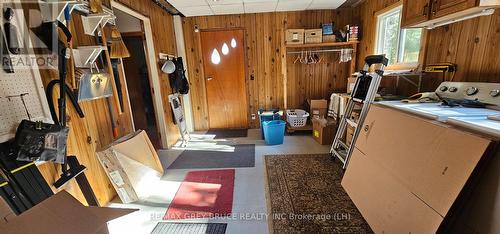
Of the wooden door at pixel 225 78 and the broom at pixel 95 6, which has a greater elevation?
the broom at pixel 95 6

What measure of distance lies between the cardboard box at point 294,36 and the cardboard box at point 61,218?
354 centimetres

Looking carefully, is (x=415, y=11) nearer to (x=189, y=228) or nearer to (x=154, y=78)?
(x=189, y=228)

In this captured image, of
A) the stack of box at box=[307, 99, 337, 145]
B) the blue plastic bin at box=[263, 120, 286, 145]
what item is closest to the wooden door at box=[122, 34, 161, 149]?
the blue plastic bin at box=[263, 120, 286, 145]

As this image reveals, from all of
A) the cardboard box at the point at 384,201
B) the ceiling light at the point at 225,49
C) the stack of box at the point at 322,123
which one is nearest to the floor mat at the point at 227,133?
the stack of box at the point at 322,123

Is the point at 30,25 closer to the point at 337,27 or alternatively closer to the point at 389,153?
the point at 389,153

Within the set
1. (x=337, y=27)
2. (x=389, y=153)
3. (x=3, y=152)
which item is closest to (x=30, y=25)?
(x=3, y=152)

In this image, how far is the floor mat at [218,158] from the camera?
280 cm

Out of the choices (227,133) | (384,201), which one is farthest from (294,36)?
(384,201)

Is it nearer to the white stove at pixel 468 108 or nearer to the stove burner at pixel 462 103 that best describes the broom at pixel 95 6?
the white stove at pixel 468 108

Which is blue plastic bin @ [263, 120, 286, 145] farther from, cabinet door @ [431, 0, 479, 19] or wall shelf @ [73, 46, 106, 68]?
wall shelf @ [73, 46, 106, 68]

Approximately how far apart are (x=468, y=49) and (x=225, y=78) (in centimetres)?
345

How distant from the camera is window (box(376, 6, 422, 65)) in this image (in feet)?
8.48

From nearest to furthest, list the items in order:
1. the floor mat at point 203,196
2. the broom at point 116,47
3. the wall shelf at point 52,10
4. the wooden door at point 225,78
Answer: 1. the wall shelf at point 52,10
2. the floor mat at point 203,196
3. the broom at point 116,47
4. the wooden door at point 225,78

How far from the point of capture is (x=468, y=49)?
1.80 metres
